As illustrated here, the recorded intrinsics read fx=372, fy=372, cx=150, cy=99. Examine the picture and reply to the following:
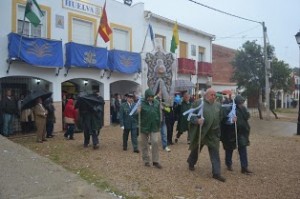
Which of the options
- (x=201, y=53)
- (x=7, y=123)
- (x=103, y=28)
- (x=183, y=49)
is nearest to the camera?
(x=7, y=123)

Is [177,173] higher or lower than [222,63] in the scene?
lower

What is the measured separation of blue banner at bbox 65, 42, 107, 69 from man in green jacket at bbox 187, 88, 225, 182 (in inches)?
363

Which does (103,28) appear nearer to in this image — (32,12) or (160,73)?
(32,12)

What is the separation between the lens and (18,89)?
1598cm

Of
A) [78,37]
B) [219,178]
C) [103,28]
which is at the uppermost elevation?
[103,28]

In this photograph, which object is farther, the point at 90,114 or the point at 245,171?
the point at 90,114

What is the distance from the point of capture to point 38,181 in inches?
265

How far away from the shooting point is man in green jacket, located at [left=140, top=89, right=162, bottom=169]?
8.38m

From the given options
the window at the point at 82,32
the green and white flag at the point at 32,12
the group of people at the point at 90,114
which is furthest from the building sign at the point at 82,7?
the group of people at the point at 90,114

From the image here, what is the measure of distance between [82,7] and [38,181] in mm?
11717

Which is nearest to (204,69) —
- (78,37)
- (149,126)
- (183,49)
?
(183,49)

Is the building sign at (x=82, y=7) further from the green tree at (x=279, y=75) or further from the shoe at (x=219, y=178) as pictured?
the green tree at (x=279, y=75)

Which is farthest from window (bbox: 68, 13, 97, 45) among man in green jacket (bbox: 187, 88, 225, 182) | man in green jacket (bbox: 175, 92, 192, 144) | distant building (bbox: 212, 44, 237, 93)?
distant building (bbox: 212, 44, 237, 93)

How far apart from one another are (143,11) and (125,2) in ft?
3.84
